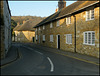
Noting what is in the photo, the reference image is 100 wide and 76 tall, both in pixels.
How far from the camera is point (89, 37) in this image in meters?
12.0

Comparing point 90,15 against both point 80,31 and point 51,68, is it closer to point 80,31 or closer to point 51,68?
point 80,31

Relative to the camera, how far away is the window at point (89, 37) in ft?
37.7

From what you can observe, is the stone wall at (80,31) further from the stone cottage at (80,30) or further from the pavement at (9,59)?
the pavement at (9,59)

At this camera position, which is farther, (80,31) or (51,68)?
(80,31)

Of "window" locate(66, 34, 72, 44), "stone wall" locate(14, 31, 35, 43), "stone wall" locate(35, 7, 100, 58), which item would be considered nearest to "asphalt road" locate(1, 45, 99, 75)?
"stone wall" locate(35, 7, 100, 58)

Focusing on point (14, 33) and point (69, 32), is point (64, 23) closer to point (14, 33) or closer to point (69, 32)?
point (69, 32)

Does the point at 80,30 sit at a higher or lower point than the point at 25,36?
higher

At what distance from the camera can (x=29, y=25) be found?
51625 millimetres

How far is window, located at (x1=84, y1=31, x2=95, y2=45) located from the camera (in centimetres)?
1150

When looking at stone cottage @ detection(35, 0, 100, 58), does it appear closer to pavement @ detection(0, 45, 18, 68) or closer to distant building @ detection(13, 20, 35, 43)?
pavement @ detection(0, 45, 18, 68)

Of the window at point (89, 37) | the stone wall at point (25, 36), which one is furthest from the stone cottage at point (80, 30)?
the stone wall at point (25, 36)

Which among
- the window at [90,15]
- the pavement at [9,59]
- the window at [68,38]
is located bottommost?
the pavement at [9,59]

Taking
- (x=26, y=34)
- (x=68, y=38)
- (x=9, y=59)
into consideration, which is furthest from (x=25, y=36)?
(x=9, y=59)

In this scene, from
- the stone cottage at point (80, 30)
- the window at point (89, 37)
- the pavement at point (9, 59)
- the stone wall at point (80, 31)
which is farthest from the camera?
the window at point (89, 37)
